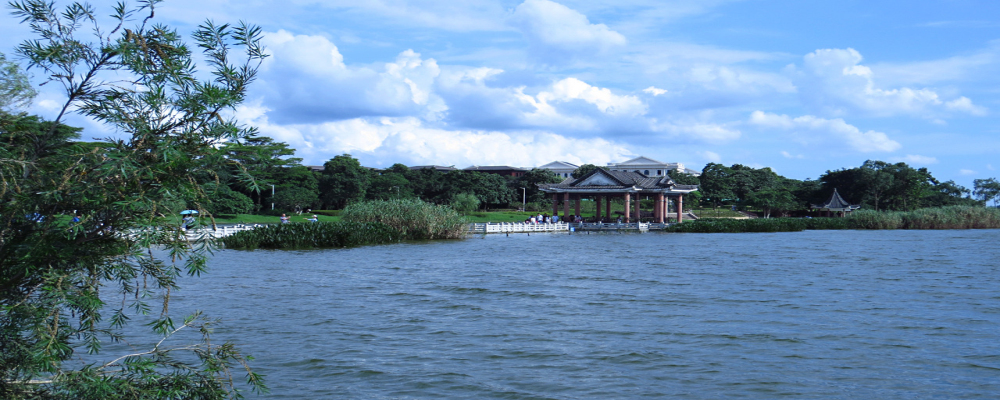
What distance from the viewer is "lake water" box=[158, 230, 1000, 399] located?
26.8ft

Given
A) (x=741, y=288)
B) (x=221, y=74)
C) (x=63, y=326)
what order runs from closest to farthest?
(x=221, y=74) → (x=63, y=326) → (x=741, y=288)

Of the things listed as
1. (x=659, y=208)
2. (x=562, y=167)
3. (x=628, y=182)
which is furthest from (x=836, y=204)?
(x=562, y=167)

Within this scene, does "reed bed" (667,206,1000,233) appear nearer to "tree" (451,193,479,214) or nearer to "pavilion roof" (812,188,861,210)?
"pavilion roof" (812,188,861,210)

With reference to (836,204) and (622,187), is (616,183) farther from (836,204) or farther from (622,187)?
(836,204)

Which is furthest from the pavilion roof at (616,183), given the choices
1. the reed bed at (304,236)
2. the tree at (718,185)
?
the tree at (718,185)

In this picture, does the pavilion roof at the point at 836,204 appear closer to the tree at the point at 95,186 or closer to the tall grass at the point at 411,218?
the tall grass at the point at 411,218

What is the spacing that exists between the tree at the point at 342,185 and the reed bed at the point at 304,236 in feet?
101

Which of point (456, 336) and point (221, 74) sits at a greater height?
point (221, 74)

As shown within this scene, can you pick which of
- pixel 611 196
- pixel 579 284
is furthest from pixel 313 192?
pixel 579 284

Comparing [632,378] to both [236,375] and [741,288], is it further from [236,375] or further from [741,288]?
[741,288]

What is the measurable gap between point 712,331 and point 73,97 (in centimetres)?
965

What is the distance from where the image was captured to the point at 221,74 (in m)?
4.39

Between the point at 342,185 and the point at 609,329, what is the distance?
56.7 m

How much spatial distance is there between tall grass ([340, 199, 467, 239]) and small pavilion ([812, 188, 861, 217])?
164ft
